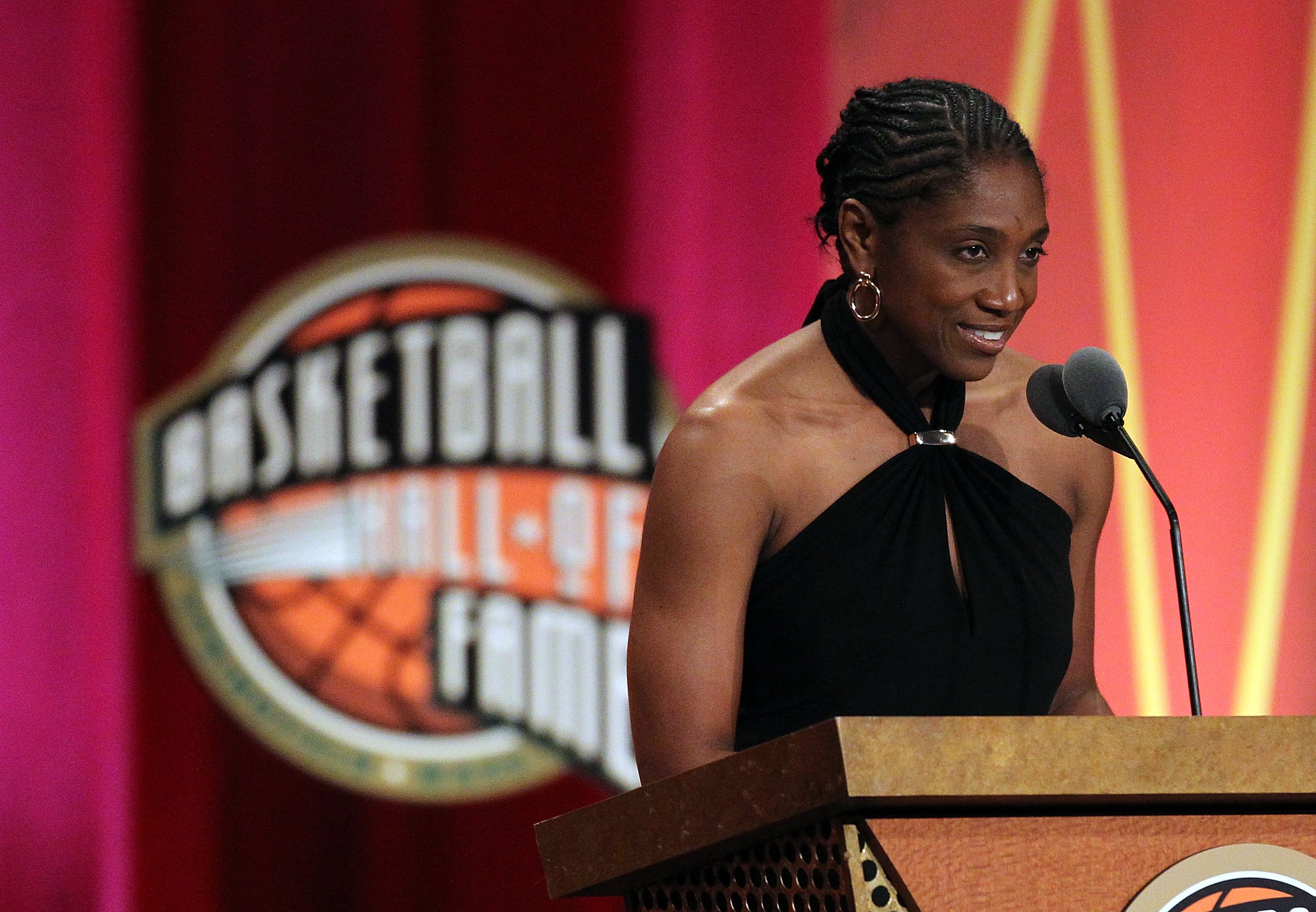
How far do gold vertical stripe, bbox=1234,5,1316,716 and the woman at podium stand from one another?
177cm

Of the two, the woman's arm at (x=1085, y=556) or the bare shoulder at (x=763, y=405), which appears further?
the woman's arm at (x=1085, y=556)

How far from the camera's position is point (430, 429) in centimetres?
270

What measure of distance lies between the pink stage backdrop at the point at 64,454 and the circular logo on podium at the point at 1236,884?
1.94 meters

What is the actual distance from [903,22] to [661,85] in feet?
1.63

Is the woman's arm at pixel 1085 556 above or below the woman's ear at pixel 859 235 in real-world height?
below

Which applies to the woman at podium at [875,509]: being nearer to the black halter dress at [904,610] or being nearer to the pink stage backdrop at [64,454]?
the black halter dress at [904,610]

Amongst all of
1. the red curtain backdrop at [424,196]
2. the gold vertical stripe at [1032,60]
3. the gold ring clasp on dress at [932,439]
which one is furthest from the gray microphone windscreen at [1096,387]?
the gold vertical stripe at [1032,60]

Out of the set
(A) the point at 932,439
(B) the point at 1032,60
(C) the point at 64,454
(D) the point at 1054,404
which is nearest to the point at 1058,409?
(D) the point at 1054,404

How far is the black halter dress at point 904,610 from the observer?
51.1 inches

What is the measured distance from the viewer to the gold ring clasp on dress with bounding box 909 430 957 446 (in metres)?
Answer: 1.37

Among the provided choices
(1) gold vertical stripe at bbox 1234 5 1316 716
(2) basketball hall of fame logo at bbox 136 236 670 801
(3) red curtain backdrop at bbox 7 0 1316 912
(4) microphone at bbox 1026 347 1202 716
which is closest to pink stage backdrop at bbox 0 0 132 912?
(3) red curtain backdrop at bbox 7 0 1316 912

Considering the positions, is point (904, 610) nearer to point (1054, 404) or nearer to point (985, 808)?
point (1054, 404)

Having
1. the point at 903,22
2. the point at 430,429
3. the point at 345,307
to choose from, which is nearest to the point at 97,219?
the point at 345,307

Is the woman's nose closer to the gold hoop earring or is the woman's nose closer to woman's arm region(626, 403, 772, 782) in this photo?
the gold hoop earring
